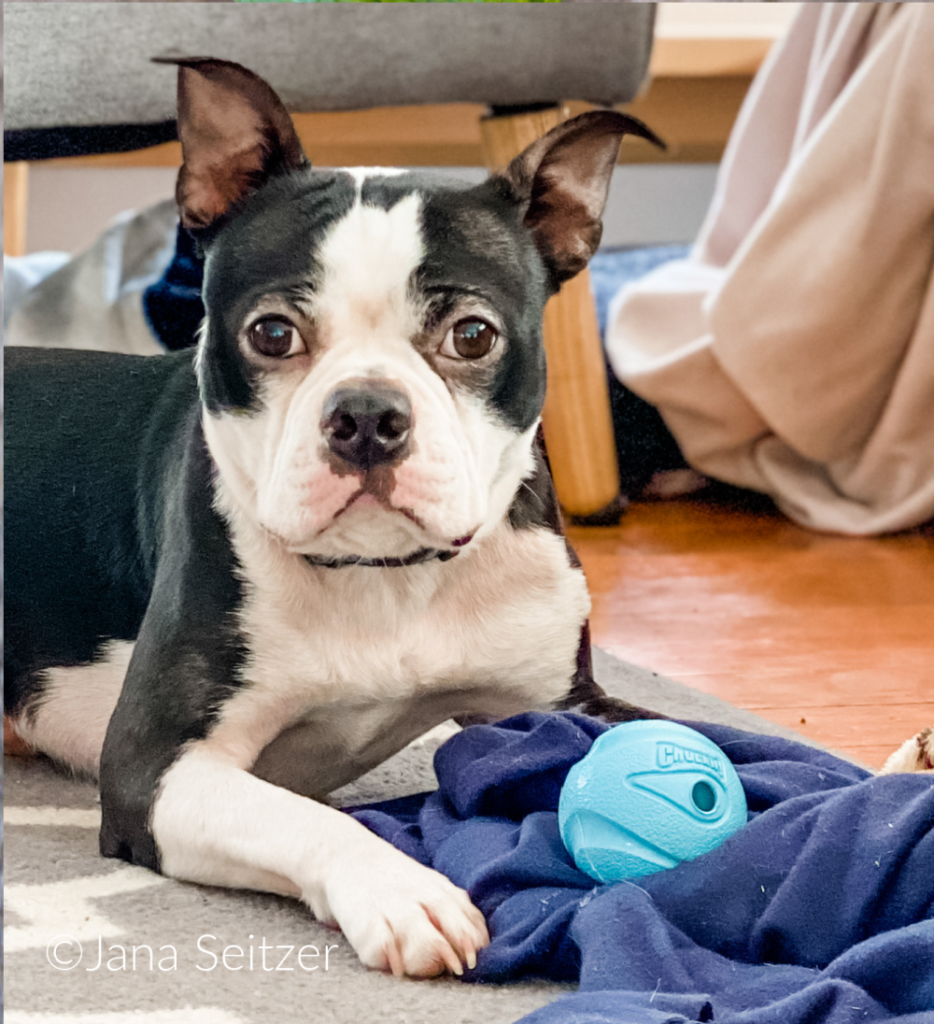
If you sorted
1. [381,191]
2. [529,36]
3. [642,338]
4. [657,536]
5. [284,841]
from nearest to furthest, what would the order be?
[284,841] → [381,191] → [529,36] → [657,536] → [642,338]

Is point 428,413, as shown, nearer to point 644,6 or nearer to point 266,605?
point 266,605

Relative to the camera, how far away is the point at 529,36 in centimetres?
210

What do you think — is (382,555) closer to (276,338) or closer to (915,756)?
(276,338)

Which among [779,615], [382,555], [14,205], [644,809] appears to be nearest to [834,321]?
[779,615]

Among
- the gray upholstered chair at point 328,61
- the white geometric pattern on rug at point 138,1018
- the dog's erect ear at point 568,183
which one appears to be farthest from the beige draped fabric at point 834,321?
the white geometric pattern on rug at point 138,1018

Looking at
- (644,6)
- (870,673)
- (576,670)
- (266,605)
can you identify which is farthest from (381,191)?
(644,6)

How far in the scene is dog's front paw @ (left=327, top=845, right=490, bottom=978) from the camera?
0.83 metres

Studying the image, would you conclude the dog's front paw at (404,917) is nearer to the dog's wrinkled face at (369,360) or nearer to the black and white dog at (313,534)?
the black and white dog at (313,534)

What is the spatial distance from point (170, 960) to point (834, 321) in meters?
1.68

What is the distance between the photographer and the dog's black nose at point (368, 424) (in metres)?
0.93

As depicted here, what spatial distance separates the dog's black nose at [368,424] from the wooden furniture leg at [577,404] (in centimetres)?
134

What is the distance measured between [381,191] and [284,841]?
1.56 feet

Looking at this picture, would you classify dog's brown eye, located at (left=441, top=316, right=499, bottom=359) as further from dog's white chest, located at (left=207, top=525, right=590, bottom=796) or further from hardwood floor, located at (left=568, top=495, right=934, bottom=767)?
hardwood floor, located at (left=568, top=495, right=934, bottom=767)

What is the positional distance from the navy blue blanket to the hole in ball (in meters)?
0.03
